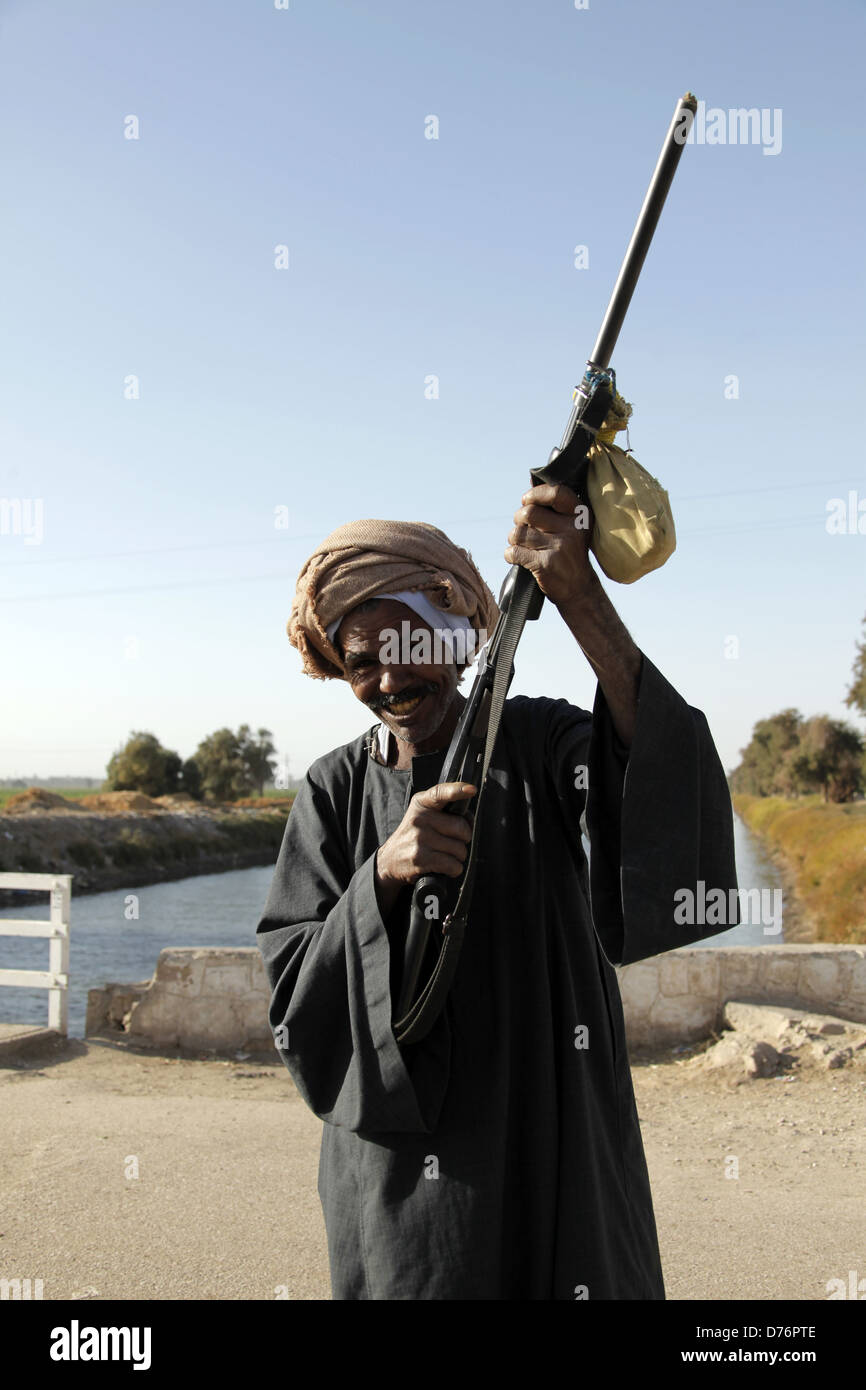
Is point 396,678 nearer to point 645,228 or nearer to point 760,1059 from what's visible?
point 645,228

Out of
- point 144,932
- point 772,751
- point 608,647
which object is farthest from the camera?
point 772,751

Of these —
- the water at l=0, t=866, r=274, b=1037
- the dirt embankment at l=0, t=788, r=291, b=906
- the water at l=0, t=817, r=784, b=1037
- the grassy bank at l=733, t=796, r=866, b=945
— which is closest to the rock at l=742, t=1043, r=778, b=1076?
the water at l=0, t=817, r=784, b=1037

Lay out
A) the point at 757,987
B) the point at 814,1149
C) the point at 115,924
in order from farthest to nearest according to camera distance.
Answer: the point at 115,924
the point at 757,987
the point at 814,1149

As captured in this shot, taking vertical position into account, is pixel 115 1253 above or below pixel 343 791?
below

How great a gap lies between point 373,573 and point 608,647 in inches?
30.3

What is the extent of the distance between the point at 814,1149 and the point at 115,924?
27.2 metres

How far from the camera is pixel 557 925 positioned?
6.88ft

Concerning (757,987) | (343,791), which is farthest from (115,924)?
(343,791)

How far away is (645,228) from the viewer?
1794mm

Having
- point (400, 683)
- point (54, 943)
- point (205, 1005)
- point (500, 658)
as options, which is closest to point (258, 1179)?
point (205, 1005)

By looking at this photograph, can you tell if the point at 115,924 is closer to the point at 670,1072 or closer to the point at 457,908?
the point at 670,1072

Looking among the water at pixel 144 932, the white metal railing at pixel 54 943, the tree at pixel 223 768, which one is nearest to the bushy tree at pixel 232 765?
the tree at pixel 223 768
